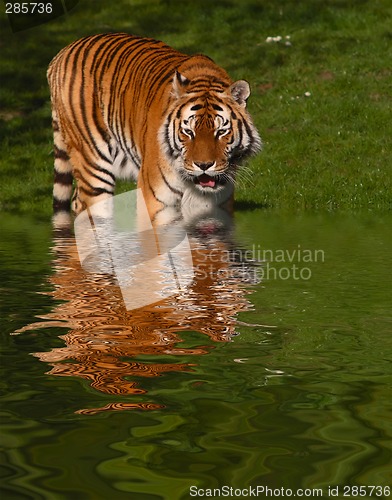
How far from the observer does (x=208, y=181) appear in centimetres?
1002

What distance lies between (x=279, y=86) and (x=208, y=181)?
411 inches

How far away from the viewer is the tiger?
400 inches

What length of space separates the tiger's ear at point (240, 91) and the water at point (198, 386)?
249 centimetres

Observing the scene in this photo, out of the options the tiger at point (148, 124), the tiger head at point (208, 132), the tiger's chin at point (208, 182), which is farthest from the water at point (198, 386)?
the tiger at point (148, 124)

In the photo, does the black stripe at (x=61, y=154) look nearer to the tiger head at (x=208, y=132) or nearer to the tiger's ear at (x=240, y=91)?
the tiger head at (x=208, y=132)

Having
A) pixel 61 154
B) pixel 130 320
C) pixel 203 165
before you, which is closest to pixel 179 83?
pixel 203 165

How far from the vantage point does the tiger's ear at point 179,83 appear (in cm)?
1030

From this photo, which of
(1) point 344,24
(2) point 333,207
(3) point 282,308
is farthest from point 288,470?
(1) point 344,24

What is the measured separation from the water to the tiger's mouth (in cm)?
164

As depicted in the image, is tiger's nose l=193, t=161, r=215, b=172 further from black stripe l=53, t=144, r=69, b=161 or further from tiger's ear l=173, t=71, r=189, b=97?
black stripe l=53, t=144, r=69, b=161

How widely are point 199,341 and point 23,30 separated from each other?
20398mm

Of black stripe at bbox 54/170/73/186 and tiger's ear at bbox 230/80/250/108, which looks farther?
black stripe at bbox 54/170/73/186

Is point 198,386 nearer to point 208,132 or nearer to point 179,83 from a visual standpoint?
point 208,132

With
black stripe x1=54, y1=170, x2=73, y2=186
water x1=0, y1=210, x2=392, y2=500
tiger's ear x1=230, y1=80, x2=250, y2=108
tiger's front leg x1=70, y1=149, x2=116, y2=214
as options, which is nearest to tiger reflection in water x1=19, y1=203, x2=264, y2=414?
water x1=0, y1=210, x2=392, y2=500
